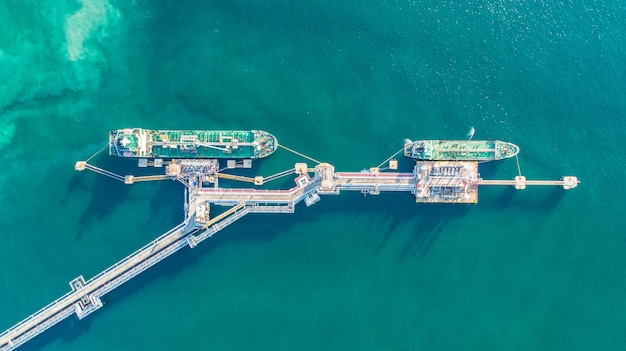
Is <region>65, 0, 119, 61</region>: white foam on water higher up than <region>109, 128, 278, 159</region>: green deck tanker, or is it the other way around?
<region>65, 0, 119, 61</region>: white foam on water

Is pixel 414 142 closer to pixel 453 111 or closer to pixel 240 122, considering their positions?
pixel 453 111

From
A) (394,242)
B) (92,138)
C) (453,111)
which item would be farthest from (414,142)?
(92,138)

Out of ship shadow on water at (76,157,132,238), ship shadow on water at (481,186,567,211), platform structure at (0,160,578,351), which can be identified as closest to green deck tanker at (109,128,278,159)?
platform structure at (0,160,578,351)

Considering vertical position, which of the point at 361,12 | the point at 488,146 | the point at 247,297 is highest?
the point at 361,12

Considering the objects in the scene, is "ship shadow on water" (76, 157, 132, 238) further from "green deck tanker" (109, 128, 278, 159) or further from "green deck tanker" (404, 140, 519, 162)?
"green deck tanker" (404, 140, 519, 162)

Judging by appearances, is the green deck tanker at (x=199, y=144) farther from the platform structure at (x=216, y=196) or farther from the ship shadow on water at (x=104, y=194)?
the ship shadow on water at (x=104, y=194)

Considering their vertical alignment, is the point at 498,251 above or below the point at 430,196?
below
